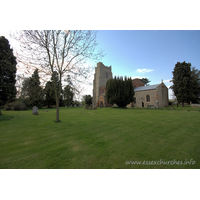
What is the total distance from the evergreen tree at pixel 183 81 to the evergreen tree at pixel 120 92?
45.9 feet

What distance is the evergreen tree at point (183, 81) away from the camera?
27.8m

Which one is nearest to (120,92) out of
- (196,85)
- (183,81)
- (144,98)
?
(144,98)

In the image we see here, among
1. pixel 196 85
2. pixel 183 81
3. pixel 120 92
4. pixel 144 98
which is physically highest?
pixel 183 81

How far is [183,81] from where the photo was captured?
2795cm

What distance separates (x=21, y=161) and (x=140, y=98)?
33098 millimetres

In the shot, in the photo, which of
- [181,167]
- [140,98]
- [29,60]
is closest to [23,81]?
[29,60]

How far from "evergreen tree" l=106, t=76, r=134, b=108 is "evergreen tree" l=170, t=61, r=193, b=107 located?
551 inches

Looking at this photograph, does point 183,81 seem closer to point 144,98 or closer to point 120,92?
point 144,98

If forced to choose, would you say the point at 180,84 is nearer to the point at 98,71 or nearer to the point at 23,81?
the point at 98,71

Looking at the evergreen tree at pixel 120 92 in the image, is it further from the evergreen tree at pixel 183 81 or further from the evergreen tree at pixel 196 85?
the evergreen tree at pixel 196 85

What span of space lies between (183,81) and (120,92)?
1789 centimetres

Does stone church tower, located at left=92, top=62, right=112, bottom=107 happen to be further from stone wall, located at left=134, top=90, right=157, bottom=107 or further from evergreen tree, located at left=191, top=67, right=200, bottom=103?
evergreen tree, located at left=191, top=67, right=200, bottom=103

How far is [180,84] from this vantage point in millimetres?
28547

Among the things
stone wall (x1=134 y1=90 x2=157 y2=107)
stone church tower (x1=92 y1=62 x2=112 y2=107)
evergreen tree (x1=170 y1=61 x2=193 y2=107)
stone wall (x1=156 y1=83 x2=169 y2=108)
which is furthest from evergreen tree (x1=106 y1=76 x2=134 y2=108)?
stone church tower (x1=92 y1=62 x2=112 y2=107)
